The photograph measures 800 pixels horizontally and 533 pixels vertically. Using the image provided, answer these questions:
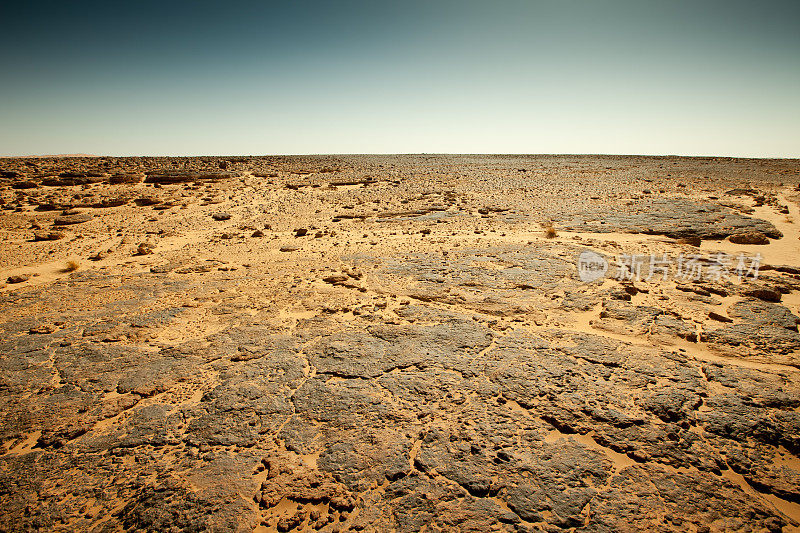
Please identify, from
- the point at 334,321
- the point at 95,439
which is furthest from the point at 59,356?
the point at 334,321

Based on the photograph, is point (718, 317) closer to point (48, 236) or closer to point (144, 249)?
point (144, 249)

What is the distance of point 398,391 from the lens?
3213mm

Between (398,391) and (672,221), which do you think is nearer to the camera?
(398,391)

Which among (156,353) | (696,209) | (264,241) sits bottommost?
(156,353)

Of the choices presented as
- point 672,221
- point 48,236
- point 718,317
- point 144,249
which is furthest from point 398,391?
point 672,221

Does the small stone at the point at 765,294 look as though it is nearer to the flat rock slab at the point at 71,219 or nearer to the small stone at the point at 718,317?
the small stone at the point at 718,317

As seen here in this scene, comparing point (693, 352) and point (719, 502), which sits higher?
point (693, 352)

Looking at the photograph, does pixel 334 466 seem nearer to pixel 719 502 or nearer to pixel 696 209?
pixel 719 502

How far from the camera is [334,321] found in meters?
4.50

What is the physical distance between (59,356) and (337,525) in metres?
3.47

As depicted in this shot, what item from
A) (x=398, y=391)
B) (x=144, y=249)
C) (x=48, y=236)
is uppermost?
(x=48, y=236)

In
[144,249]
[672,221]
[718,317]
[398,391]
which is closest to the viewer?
[398,391]

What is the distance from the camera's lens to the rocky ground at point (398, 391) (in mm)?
2223

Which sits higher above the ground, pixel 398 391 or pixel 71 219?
pixel 71 219
